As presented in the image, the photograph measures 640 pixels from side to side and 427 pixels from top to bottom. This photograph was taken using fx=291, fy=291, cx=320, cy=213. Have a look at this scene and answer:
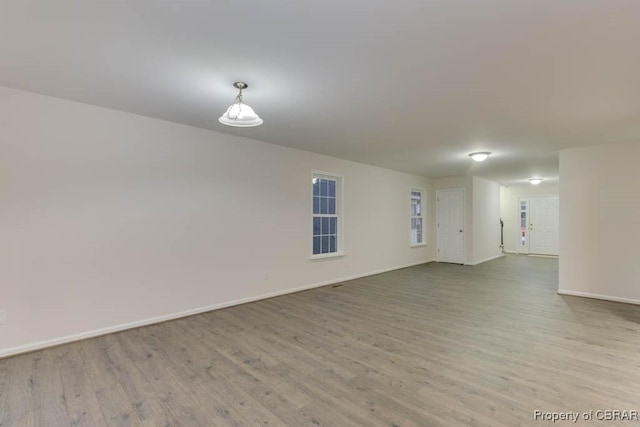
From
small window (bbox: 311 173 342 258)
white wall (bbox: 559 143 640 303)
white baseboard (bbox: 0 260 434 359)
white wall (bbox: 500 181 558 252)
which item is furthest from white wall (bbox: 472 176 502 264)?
white baseboard (bbox: 0 260 434 359)

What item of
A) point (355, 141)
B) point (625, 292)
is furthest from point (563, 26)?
point (625, 292)

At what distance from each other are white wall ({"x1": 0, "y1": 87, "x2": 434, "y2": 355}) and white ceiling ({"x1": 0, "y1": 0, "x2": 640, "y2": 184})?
14.6 inches

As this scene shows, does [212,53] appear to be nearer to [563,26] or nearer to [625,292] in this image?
[563,26]

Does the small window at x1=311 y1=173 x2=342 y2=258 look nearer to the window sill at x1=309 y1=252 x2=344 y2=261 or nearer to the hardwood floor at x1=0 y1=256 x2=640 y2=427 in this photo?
the window sill at x1=309 y1=252 x2=344 y2=261

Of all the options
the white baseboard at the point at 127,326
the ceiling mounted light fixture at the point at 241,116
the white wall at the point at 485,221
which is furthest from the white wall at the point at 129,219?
the white wall at the point at 485,221

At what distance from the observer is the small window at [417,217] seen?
8352 millimetres

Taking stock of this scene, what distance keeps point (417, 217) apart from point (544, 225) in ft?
17.3

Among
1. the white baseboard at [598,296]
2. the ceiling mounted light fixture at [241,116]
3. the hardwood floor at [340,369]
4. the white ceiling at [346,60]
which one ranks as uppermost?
the white ceiling at [346,60]

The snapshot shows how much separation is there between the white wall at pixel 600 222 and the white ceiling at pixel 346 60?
971 mm

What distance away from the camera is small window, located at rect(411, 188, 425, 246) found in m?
8.35

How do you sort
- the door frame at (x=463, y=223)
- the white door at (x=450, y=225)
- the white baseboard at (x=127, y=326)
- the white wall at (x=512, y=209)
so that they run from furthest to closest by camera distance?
the white wall at (x=512, y=209) → the white door at (x=450, y=225) → the door frame at (x=463, y=223) → the white baseboard at (x=127, y=326)

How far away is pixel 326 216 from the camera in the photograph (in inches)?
232

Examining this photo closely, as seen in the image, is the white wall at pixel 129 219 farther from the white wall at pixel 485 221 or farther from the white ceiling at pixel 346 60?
the white wall at pixel 485 221

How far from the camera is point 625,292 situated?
4.53m
